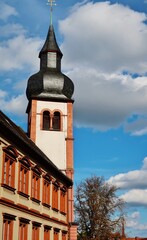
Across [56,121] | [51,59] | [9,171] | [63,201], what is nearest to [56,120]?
[56,121]

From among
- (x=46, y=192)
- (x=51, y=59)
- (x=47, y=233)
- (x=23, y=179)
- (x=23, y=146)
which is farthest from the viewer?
(x=51, y=59)

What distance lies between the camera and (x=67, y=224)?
4056 cm

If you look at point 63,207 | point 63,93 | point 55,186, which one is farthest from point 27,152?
→ point 63,93

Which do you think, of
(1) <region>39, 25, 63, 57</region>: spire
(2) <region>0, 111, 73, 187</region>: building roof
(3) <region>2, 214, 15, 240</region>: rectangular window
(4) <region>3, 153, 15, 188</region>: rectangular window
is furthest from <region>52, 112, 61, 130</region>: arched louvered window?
(3) <region>2, 214, 15, 240</region>: rectangular window

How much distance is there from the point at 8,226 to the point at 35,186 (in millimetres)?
6562

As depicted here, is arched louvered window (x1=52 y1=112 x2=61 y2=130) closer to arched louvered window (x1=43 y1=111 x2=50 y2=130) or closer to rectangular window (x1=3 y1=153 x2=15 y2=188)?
arched louvered window (x1=43 y1=111 x2=50 y2=130)

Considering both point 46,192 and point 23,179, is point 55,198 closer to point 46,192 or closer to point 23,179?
point 46,192

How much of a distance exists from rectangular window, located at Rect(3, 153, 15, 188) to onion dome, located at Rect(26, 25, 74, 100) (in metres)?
21.7

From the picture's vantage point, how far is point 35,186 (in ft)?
101

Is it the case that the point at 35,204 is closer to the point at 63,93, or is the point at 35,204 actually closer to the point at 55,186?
the point at 55,186

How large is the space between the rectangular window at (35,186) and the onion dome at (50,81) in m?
17.0

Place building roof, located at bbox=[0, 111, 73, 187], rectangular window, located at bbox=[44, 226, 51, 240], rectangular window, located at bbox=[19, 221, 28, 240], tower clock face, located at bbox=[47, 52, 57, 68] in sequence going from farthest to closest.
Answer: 1. tower clock face, located at bbox=[47, 52, 57, 68]
2. rectangular window, located at bbox=[44, 226, 51, 240]
3. rectangular window, located at bbox=[19, 221, 28, 240]
4. building roof, located at bbox=[0, 111, 73, 187]

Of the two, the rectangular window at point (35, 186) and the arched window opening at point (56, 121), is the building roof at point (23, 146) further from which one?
the arched window opening at point (56, 121)

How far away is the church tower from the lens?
4528cm
